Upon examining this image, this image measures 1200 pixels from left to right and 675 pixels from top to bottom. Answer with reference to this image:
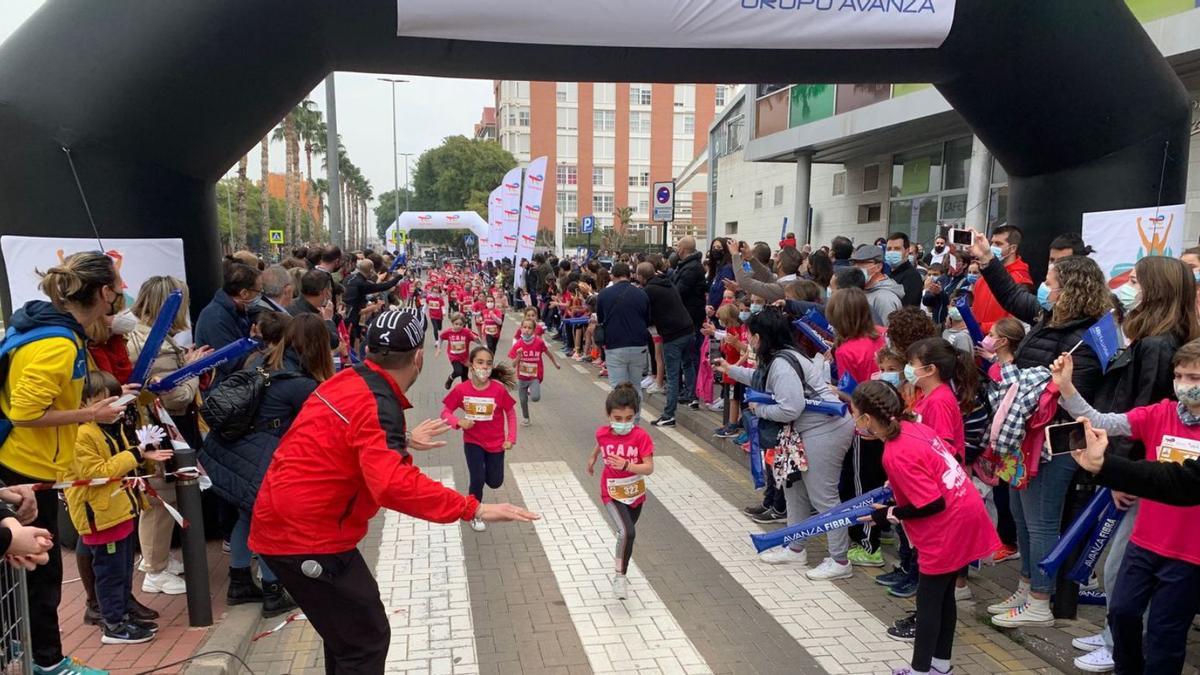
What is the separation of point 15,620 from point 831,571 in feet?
15.4

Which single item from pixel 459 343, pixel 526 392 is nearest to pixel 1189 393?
pixel 526 392

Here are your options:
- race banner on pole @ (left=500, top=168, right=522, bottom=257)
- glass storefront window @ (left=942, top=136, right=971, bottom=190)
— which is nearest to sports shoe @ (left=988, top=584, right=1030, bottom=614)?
glass storefront window @ (left=942, top=136, right=971, bottom=190)

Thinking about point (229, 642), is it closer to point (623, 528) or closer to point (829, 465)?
point (623, 528)

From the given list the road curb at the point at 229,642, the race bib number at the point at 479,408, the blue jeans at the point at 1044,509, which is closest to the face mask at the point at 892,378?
the blue jeans at the point at 1044,509

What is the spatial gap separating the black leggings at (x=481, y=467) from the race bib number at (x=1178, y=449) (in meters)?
4.48

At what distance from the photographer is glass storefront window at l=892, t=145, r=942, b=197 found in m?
17.1

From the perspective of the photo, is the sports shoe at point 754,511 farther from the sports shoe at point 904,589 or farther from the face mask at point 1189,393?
the face mask at point 1189,393

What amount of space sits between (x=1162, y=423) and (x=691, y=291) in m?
7.00

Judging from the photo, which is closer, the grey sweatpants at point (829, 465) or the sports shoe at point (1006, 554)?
the grey sweatpants at point (829, 465)

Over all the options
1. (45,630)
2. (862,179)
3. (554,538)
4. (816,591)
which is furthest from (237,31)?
(862,179)

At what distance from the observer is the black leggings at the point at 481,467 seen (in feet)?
20.1

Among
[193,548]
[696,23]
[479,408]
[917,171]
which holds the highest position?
[696,23]

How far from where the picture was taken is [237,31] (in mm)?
5266

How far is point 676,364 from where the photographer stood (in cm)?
953
